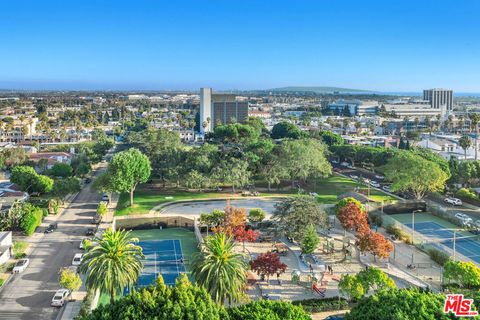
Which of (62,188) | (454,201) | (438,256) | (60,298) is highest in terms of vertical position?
(62,188)

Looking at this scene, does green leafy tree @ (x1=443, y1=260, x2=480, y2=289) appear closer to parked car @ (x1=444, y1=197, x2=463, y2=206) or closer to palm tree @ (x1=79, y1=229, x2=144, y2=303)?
palm tree @ (x1=79, y1=229, x2=144, y2=303)

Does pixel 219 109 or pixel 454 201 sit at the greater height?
pixel 219 109

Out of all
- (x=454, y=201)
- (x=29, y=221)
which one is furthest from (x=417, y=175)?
(x=29, y=221)

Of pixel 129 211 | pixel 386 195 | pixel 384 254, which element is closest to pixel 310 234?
pixel 384 254

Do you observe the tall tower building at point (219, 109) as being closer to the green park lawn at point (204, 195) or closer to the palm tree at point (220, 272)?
the green park lawn at point (204, 195)

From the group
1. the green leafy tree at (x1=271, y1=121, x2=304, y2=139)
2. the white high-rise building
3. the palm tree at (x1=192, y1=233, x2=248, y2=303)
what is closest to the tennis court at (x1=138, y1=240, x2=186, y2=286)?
the palm tree at (x1=192, y1=233, x2=248, y2=303)

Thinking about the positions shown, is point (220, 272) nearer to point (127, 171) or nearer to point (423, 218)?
point (127, 171)
